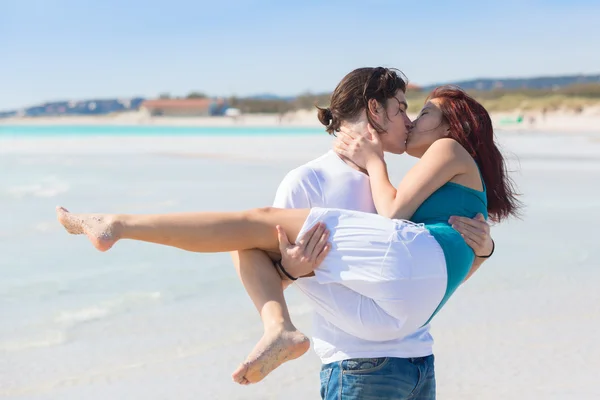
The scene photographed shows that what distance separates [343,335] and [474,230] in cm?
53

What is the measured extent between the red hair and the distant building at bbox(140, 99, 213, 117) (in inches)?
3649

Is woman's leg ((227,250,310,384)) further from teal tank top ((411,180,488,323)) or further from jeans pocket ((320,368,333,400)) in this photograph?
teal tank top ((411,180,488,323))

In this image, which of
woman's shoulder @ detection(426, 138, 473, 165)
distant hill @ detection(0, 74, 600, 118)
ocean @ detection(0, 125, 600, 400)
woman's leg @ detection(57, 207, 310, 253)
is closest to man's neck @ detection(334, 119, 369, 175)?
woman's shoulder @ detection(426, 138, 473, 165)

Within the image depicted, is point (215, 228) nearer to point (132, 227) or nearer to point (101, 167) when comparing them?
point (132, 227)

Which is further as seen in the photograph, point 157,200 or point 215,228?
point 157,200

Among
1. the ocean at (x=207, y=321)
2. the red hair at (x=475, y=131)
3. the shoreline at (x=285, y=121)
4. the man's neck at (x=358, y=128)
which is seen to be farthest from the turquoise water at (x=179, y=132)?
the man's neck at (x=358, y=128)

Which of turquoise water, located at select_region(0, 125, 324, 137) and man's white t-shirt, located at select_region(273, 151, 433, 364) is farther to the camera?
turquoise water, located at select_region(0, 125, 324, 137)

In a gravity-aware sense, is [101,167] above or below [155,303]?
below

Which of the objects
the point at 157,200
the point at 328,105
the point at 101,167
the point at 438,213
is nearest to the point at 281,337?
the point at 438,213

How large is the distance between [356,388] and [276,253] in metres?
0.49

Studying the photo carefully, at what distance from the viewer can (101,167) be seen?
685 inches

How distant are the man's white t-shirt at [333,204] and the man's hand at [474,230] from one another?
12.2 inches

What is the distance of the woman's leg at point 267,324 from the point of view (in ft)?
7.17

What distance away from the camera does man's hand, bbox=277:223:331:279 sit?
220 cm
